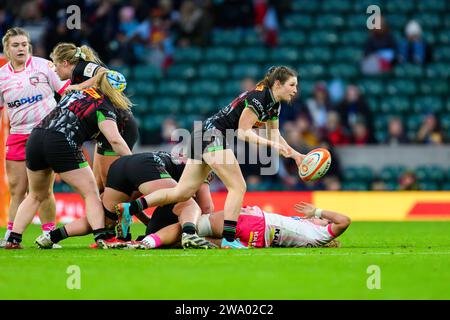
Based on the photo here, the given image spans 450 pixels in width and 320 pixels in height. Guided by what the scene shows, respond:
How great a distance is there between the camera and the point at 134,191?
10.1 metres

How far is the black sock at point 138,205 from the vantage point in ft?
31.2

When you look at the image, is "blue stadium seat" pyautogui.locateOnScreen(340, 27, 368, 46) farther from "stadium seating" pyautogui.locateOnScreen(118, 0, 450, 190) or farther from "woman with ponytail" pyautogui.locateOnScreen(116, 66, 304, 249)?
"woman with ponytail" pyautogui.locateOnScreen(116, 66, 304, 249)

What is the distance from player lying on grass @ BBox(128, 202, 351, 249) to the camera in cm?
978

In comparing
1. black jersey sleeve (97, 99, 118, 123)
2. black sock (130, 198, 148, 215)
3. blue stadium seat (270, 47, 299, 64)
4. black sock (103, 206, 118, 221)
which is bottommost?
black sock (103, 206, 118, 221)

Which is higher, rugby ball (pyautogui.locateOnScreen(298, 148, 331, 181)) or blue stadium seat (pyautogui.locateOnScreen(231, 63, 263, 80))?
blue stadium seat (pyautogui.locateOnScreen(231, 63, 263, 80))

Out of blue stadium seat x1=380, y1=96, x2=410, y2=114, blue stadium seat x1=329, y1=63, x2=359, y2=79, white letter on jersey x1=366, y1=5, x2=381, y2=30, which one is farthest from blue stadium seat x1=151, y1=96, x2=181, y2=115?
white letter on jersey x1=366, y1=5, x2=381, y2=30

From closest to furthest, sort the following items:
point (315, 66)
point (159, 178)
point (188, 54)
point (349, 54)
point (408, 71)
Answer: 1. point (159, 178)
2. point (315, 66)
3. point (408, 71)
4. point (349, 54)
5. point (188, 54)

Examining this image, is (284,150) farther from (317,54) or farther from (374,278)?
(317,54)

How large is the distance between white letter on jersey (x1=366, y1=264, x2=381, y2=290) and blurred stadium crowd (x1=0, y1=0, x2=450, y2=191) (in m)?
10.1

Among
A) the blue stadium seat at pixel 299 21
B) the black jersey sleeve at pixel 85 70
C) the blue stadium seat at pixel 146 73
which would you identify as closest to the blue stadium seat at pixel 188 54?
the blue stadium seat at pixel 146 73

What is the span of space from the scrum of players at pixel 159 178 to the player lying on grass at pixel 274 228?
10 millimetres

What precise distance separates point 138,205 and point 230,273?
2.20m

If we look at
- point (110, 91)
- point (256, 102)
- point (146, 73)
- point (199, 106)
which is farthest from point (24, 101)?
point (146, 73)
